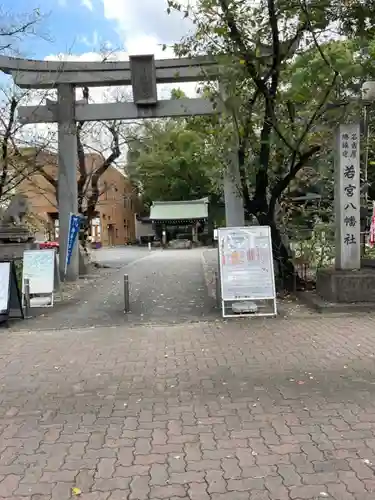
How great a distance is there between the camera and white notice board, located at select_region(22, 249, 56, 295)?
10961 millimetres

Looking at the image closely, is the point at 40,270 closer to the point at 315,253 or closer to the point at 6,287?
the point at 6,287

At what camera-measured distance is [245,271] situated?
9.39 meters

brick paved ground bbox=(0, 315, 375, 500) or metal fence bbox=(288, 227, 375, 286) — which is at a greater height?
metal fence bbox=(288, 227, 375, 286)

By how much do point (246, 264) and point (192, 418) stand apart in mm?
5199

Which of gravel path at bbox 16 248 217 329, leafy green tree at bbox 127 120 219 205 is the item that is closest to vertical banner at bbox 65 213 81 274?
gravel path at bbox 16 248 217 329

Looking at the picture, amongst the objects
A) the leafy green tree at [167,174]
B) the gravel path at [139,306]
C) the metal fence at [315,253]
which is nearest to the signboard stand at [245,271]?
the gravel path at [139,306]

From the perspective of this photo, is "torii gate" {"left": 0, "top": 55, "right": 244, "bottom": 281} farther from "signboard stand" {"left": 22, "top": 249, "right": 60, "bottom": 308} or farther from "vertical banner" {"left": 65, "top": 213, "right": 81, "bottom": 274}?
"signboard stand" {"left": 22, "top": 249, "right": 60, "bottom": 308}

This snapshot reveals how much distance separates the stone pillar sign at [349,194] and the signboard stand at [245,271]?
1.54m

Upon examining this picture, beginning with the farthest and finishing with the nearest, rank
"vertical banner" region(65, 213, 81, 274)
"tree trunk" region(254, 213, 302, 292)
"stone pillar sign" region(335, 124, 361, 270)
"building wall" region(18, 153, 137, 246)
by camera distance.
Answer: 1. "building wall" region(18, 153, 137, 246)
2. "vertical banner" region(65, 213, 81, 274)
3. "tree trunk" region(254, 213, 302, 292)
4. "stone pillar sign" region(335, 124, 361, 270)

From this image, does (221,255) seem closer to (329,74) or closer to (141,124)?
(329,74)

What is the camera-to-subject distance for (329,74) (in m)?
8.46

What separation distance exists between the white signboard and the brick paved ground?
167 cm

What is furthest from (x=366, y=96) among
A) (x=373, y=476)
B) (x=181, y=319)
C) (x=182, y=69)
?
(x=373, y=476)

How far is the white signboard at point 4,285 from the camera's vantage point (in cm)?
898
